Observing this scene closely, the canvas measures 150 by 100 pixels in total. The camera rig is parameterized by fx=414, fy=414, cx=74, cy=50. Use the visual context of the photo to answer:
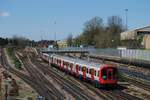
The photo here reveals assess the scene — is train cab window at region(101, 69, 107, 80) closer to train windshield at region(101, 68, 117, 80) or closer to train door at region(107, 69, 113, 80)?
train windshield at region(101, 68, 117, 80)

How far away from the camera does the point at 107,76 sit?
132ft

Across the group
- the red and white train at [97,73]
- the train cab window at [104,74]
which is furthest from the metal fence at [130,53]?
the train cab window at [104,74]

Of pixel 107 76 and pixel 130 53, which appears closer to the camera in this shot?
pixel 107 76

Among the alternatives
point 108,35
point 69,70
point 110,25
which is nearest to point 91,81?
point 69,70

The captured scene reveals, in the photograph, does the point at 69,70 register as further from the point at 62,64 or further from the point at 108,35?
the point at 108,35

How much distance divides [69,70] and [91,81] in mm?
15714

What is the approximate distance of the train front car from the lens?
132ft

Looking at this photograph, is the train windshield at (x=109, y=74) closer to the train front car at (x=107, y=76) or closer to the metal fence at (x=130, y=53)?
the train front car at (x=107, y=76)

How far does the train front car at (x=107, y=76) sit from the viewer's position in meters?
40.1

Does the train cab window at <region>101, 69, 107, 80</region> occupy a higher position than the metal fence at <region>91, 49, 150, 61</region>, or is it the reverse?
the train cab window at <region>101, 69, 107, 80</region>

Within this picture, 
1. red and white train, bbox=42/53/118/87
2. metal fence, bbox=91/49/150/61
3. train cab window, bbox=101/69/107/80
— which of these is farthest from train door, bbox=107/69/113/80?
metal fence, bbox=91/49/150/61

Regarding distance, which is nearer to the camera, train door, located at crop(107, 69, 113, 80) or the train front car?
the train front car

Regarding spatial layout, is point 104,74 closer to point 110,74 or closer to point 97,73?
point 110,74

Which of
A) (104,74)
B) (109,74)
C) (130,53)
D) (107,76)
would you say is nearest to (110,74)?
(109,74)
